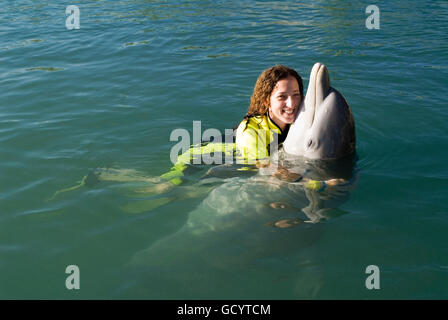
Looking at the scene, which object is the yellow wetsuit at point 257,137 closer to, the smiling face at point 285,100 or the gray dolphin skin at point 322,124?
the smiling face at point 285,100

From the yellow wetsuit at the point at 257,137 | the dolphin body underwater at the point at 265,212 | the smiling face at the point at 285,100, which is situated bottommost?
the dolphin body underwater at the point at 265,212

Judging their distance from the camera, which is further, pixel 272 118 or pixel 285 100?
pixel 272 118

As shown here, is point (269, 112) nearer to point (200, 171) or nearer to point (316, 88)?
point (316, 88)

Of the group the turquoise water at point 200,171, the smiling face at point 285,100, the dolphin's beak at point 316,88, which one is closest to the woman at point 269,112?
the smiling face at point 285,100

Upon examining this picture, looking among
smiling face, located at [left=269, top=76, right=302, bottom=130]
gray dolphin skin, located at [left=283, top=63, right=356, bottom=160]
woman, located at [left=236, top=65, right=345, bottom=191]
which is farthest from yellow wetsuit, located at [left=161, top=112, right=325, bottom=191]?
gray dolphin skin, located at [left=283, top=63, right=356, bottom=160]

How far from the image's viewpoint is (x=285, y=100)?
205 inches

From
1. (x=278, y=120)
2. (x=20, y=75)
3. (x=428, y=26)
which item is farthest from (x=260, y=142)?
(x=428, y=26)

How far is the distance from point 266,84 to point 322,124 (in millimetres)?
768

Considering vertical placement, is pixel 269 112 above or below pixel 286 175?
above

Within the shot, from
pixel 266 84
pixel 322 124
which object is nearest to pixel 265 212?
pixel 322 124

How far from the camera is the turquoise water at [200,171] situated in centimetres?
428

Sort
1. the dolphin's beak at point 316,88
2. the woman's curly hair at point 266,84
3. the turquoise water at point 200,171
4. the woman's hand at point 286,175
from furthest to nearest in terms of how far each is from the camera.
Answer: the woman's hand at point 286,175, the woman's curly hair at point 266,84, the dolphin's beak at point 316,88, the turquoise water at point 200,171

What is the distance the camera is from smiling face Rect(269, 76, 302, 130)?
5.11 metres
